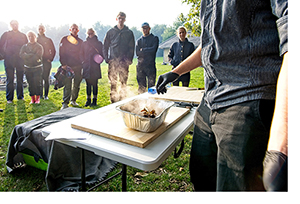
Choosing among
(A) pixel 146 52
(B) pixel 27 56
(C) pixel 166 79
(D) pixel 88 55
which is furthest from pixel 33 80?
(C) pixel 166 79

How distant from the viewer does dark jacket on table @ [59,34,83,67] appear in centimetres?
430

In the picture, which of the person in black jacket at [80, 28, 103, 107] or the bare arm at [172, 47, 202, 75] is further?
the person in black jacket at [80, 28, 103, 107]

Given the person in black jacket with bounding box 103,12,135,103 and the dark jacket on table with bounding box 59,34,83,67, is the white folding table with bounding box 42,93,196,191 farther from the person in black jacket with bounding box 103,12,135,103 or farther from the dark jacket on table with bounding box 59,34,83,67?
the dark jacket on table with bounding box 59,34,83,67

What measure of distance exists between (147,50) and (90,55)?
1.38 m

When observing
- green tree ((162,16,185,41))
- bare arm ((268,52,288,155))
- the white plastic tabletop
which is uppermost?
green tree ((162,16,185,41))

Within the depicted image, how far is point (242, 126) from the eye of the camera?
30.9 inches

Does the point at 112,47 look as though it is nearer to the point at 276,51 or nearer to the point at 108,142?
the point at 108,142

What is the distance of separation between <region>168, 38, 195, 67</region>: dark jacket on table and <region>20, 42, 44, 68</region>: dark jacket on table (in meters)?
3.34

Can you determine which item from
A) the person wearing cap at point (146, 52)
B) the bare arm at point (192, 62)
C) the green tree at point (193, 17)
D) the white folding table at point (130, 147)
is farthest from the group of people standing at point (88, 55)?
the white folding table at point (130, 147)

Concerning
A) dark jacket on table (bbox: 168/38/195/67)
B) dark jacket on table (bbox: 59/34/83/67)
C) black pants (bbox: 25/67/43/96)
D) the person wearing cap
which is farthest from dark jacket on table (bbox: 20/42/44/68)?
dark jacket on table (bbox: 168/38/195/67)

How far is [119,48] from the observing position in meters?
4.54

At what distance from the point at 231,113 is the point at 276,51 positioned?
295mm

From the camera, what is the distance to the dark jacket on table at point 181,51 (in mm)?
4574

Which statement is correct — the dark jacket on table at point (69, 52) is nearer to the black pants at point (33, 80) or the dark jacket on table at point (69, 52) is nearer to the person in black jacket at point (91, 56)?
the person in black jacket at point (91, 56)
